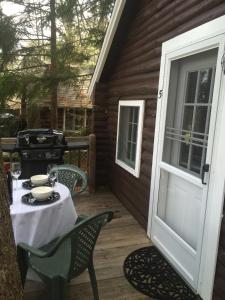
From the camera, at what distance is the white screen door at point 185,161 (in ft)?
7.36

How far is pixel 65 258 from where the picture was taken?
6.49 ft

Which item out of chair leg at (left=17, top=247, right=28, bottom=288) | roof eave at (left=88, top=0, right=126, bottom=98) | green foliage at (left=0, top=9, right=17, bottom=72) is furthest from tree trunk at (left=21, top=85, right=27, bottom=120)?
chair leg at (left=17, top=247, right=28, bottom=288)

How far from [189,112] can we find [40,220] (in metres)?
1.64

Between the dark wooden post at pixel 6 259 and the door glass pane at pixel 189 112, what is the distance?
5.63 feet

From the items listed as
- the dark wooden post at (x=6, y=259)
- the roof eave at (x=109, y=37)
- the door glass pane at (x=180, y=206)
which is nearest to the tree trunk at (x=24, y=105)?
the roof eave at (x=109, y=37)

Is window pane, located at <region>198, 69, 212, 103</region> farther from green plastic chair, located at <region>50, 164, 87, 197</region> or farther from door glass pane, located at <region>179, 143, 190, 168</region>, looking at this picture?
green plastic chair, located at <region>50, 164, 87, 197</region>

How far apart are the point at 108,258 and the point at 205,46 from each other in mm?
2188

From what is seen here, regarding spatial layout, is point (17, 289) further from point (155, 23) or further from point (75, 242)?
point (155, 23)

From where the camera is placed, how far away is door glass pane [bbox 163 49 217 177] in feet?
7.49

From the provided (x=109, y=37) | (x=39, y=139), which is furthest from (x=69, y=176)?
(x=109, y=37)

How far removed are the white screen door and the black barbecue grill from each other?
67.7 inches

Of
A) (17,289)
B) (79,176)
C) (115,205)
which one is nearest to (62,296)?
(17,289)

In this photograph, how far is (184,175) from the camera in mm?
2457

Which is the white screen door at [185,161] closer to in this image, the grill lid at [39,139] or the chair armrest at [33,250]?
the chair armrest at [33,250]
